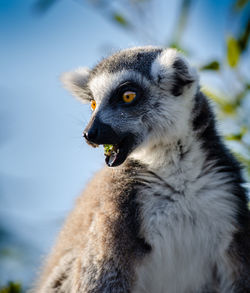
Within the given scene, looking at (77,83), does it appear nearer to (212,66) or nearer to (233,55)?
(212,66)

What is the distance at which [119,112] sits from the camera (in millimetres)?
4199

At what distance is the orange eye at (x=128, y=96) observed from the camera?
Result: 4262mm

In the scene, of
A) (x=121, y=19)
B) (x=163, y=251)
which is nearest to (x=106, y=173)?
(x=163, y=251)

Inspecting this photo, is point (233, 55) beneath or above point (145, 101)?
above

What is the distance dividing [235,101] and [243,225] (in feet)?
4.35

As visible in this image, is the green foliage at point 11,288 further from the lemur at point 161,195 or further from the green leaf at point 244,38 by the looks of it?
the green leaf at point 244,38

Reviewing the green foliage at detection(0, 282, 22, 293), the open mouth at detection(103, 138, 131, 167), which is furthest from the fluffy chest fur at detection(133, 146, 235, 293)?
the green foliage at detection(0, 282, 22, 293)

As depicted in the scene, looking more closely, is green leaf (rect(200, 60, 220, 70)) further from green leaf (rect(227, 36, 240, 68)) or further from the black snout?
the black snout

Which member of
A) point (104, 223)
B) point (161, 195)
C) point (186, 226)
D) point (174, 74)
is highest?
point (174, 74)

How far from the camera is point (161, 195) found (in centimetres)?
413

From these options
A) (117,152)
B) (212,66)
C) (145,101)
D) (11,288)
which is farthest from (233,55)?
(11,288)

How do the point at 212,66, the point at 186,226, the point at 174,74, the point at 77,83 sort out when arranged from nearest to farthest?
the point at 186,226 → the point at 174,74 → the point at 77,83 → the point at 212,66

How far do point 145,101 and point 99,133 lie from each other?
0.55 meters

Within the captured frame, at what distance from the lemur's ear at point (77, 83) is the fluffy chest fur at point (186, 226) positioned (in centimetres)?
112
